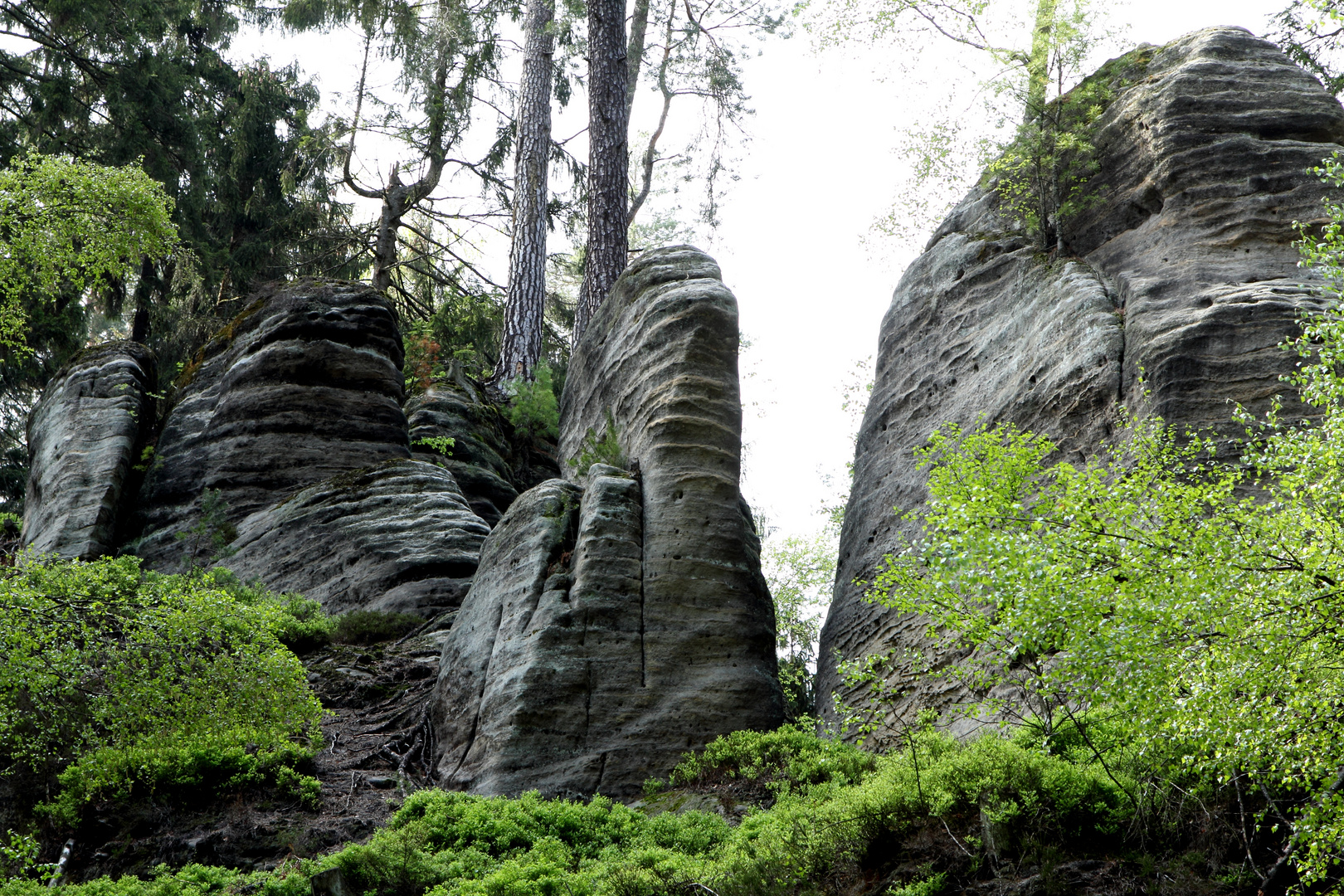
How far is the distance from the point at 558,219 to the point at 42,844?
52.4 ft

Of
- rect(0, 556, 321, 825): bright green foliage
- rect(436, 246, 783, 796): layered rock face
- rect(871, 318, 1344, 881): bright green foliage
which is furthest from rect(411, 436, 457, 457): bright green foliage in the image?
rect(871, 318, 1344, 881): bright green foliage

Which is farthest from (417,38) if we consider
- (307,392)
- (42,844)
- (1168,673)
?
(1168,673)

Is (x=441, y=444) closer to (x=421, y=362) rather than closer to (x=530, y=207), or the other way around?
(x=421, y=362)

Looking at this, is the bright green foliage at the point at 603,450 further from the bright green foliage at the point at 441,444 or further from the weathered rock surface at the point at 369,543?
the bright green foliage at the point at 441,444

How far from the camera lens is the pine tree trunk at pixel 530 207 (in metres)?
16.8

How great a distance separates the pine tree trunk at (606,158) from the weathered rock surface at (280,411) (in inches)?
126

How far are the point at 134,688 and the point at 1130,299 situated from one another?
28.0 ft

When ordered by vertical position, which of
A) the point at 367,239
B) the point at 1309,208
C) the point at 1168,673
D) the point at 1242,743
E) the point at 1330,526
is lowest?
the point at 1242,743

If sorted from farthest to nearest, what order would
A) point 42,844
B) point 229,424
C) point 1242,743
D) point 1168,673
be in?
point 229,424, point 42,844, point 1168,673, point 1242,743

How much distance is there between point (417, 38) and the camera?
19609mm

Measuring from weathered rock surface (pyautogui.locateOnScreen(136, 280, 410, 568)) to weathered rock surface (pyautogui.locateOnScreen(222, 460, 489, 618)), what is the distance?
740 millimetres

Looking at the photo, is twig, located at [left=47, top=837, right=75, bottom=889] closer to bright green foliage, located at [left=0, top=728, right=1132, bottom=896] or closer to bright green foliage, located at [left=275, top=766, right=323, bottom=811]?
bright green foliage, located at [left=0, top=728, right=1132, bottom=896]

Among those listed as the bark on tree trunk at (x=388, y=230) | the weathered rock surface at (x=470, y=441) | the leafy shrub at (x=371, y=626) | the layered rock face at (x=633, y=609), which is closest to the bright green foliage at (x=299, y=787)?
the layered rock face at (x=633, y=609)

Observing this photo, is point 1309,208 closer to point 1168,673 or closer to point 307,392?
point 1168,673
